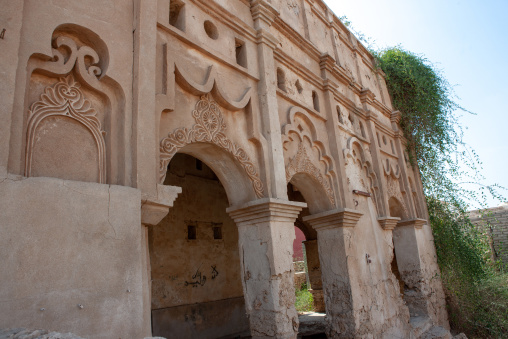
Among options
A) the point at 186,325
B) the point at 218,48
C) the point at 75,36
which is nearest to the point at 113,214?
the point at 75,36

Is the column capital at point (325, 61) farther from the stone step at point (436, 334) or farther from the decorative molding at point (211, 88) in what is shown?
the stone step at point (436, 334)

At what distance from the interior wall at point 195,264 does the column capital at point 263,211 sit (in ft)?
9.33

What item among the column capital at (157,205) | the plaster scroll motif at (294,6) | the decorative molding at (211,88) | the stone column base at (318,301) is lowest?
the stone column base at (318,301)

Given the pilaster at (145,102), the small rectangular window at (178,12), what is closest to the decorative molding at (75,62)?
the pilaster at (145,102)

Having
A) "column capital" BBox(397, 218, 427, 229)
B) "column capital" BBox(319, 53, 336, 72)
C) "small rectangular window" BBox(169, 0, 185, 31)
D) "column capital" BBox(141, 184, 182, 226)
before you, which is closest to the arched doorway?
"column capital" BBox(397, 218, 427, 229)

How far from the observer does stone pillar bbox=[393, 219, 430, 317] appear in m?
8.65

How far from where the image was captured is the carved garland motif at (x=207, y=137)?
3.53 m

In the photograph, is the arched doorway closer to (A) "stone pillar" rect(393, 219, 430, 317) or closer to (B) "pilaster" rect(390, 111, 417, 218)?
(A) "stone pillar" rect(393, 219, 430, 317)

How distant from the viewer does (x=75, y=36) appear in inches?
119

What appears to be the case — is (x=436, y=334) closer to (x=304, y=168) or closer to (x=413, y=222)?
(x=413, y=222)

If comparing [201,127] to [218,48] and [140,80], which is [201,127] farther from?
[218,48]

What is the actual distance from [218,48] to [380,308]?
5.09m

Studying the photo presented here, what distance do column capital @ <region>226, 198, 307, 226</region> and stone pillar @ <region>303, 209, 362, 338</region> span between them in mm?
1388

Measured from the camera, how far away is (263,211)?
443 centimetres
